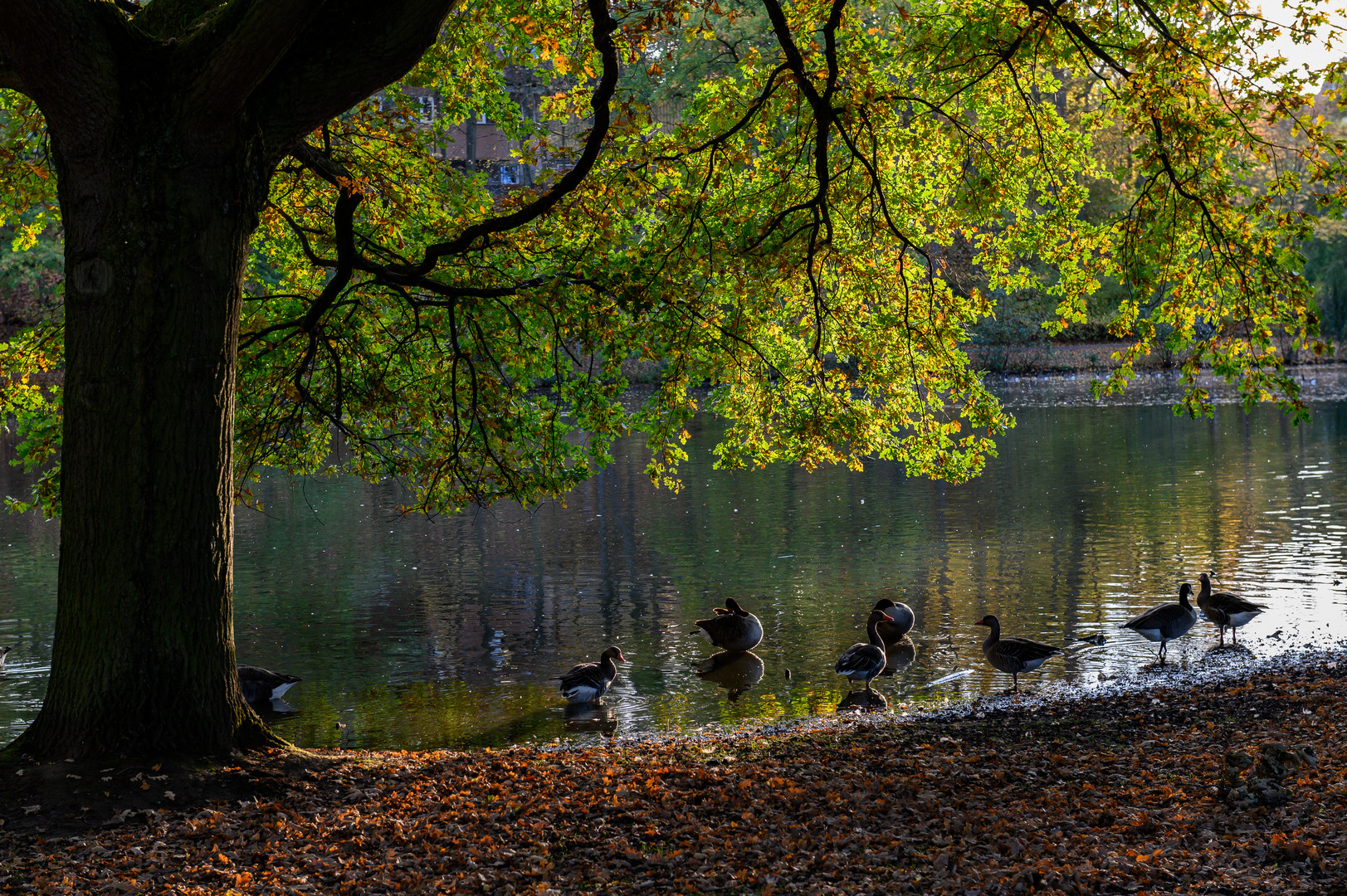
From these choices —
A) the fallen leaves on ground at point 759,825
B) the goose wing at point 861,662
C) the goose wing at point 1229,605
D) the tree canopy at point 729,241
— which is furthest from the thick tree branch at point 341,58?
the goose wing at point 1229,605

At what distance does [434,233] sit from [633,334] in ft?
9.00

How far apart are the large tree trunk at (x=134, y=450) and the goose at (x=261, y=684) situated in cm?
466

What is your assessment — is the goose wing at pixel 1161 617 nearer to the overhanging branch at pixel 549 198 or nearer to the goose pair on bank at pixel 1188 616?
the goose pair on bank at pixel 1188 616

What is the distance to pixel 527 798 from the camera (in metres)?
6.83

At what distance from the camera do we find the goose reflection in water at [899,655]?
12795 millimetres

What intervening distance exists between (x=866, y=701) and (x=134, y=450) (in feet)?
24.3

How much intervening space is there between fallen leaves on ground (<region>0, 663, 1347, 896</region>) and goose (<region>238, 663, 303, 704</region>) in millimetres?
4292

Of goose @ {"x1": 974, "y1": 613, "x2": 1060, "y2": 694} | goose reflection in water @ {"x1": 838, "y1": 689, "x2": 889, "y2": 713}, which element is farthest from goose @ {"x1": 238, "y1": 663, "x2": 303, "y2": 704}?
goose @ {"x1": 974, "y1": 613, "x2": 1060, "y2": 694}

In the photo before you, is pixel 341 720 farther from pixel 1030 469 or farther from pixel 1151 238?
pixel 1030 469

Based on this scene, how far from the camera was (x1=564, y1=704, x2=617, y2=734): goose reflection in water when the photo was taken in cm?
1089

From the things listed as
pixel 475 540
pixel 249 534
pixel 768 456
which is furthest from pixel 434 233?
pixel 249 534

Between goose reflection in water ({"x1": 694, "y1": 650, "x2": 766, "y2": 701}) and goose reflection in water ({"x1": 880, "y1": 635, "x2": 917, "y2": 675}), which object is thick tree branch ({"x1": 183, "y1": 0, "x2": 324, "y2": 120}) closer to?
goose reflection in water ({"x1": 694, "y1": 650, "x2": 766, "y2": 701})

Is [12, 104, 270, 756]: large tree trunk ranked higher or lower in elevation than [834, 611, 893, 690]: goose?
higher

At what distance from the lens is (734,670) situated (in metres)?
12.8
